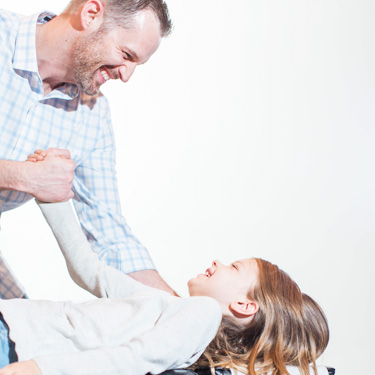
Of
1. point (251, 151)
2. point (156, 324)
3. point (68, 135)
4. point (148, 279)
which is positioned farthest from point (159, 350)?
point (251, 151)

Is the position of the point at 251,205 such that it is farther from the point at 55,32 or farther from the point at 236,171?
the point at 55,32

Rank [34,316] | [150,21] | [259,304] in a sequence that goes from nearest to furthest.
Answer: [34,316] → [259,304] → [150,21]

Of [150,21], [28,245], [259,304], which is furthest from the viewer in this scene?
[28,245]

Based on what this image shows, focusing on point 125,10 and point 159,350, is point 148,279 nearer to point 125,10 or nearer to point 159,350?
point 159,350

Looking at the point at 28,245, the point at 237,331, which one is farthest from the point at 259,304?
A: the point at 28,245

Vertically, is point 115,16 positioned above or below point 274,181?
above

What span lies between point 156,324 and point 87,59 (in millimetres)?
874

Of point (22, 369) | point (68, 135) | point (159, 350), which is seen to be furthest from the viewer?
point (68, 135)

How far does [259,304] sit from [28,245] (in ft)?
5.95

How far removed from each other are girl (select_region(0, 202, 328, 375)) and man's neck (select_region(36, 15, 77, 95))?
1.51 feet

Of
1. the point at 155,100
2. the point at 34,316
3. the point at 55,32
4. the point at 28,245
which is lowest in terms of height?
the point at 28,245

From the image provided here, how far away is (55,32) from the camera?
1901 millimetres

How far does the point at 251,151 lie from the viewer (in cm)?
322

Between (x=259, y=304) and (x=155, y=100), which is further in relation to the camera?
(x=155, y=100)
